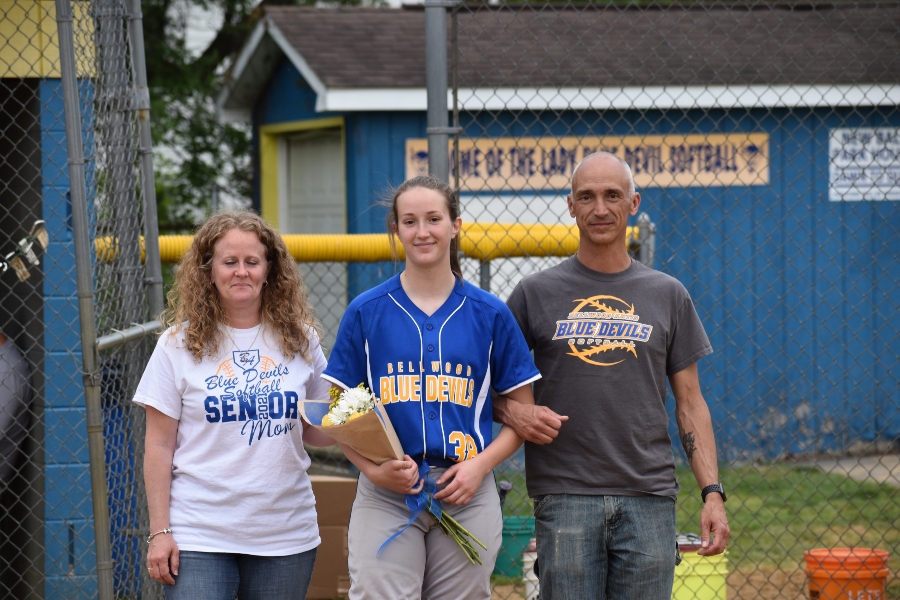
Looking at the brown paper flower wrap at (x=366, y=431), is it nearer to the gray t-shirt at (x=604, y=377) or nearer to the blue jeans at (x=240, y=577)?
the blue jeans at (x=240, y=577)

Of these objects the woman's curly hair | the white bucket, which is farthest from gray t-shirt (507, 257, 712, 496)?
the white bucket

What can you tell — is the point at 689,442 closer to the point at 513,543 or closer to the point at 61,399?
the point at 513,543

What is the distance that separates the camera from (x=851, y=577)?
14.8 feet

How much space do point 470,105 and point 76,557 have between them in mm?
5048

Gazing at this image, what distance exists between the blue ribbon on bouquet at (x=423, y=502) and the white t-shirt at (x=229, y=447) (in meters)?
0.36

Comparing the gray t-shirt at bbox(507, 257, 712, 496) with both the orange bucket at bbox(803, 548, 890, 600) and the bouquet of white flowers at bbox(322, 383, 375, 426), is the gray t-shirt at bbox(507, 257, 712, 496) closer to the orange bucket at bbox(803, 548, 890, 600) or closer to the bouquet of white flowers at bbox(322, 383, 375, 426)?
the bouquet of white flowers at bbox(322, 383, 375, 426)

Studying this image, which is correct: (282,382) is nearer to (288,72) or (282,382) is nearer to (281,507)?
(281,507)

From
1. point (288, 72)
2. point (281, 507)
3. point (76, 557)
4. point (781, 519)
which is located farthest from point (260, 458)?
point (288, 72)

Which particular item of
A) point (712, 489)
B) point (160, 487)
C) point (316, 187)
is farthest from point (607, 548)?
point (316, 187)

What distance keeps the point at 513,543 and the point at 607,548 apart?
2355 millimetres

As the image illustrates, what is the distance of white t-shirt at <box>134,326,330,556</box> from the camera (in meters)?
2.95

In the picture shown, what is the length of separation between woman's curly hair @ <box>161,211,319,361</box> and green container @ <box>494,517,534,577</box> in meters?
2.23

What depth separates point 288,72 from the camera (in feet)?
34.3

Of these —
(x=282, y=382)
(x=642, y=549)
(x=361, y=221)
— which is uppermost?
(x=361, y=221)
